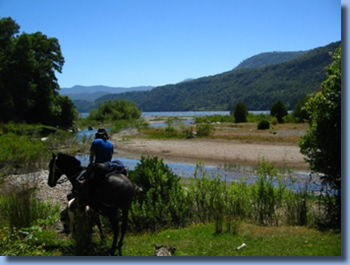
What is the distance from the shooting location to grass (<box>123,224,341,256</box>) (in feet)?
20.6

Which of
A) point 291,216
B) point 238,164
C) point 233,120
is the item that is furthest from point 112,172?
point 233,120

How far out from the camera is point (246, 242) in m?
6.91

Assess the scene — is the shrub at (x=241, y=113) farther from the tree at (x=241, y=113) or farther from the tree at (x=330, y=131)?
the tree at (x=330, y=131)

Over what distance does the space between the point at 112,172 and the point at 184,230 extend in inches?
98.7

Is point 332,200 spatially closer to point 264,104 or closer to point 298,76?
point 264,104

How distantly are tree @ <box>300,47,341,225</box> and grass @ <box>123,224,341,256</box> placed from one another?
1084mm

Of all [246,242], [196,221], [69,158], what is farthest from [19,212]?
[246,242]

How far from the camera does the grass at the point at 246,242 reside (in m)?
6.27

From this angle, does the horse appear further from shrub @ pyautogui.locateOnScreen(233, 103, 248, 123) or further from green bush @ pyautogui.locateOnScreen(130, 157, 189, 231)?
shrub @ pyautogui.locateOnScreen(233, 103, 248, 123)

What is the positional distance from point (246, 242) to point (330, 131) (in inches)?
108

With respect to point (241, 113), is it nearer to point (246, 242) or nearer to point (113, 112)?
point (113, 112)

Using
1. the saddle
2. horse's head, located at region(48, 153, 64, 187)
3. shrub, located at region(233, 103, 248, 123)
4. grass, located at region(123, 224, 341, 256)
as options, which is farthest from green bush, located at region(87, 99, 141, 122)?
the saddle

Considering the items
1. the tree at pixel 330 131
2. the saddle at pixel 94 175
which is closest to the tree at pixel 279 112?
the tree at pixel 330 131

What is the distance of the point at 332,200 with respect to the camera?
7.94 meters
